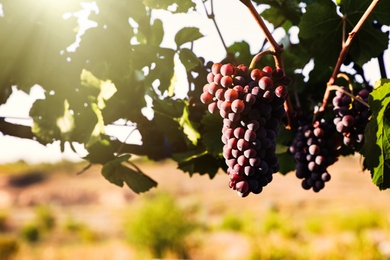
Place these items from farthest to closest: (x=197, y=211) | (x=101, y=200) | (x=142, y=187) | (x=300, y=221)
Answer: (x=101, y=200) → (x=300, y=221) → (x=197, y=211) → (x=142, y=187)

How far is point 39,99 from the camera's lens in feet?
4.53

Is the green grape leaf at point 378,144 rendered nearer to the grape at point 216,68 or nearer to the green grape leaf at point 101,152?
the grape at point 216,68

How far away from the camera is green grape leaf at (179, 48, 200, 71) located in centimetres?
128

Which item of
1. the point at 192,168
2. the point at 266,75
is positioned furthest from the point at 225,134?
the point at 192,168

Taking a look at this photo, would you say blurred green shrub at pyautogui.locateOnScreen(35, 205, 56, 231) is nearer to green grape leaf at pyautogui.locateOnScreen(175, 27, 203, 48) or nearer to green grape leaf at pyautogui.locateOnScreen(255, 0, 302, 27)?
green grape leaf at pyautogui.locateOnScreen(255, 0, 302, 27)

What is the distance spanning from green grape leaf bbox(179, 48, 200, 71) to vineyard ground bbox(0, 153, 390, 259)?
318 inches

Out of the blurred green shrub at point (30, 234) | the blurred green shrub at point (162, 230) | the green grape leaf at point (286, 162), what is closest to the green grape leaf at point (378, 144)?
the green grape leaf at point (286, 162)

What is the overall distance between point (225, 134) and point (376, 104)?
0.28m

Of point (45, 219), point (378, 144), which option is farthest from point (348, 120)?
point (45, 219)

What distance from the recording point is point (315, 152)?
3.80 feet

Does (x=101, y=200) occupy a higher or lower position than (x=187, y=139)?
lower

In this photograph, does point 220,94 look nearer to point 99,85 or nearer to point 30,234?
point 99,85

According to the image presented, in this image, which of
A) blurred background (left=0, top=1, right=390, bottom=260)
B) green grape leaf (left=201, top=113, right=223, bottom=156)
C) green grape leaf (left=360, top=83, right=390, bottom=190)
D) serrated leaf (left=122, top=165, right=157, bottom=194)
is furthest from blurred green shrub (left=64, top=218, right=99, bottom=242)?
green grape leaf (left=360, top=83, right=390, bottom=190)

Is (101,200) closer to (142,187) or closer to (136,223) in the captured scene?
(136,223)
